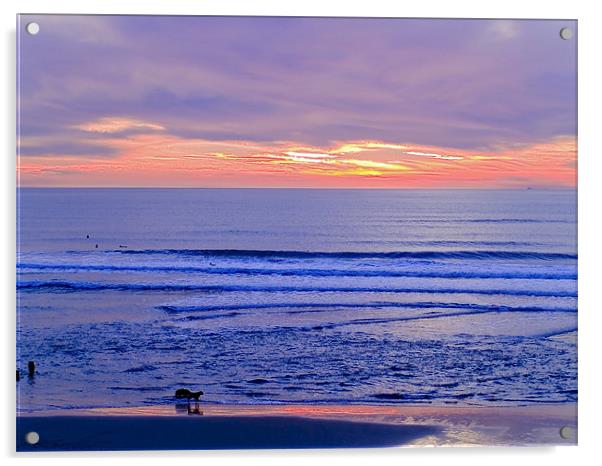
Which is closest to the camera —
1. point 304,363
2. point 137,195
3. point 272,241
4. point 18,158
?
point 18,158

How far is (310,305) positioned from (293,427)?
750mm

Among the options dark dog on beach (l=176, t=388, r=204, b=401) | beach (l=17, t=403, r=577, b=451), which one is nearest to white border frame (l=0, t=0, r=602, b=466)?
beach (l=17, t=403, r=577, b=451)

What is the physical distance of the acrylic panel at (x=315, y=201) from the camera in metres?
3.89

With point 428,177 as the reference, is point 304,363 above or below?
below

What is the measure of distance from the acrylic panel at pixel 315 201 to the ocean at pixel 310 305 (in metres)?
0.01

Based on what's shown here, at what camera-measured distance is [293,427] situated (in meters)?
3.90

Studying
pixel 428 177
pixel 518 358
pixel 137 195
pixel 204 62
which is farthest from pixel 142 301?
pixel 518 358

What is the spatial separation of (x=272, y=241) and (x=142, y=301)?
109 cm

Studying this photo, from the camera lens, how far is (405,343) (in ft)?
13.7

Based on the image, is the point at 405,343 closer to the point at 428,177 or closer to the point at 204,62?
the point at 428,177
